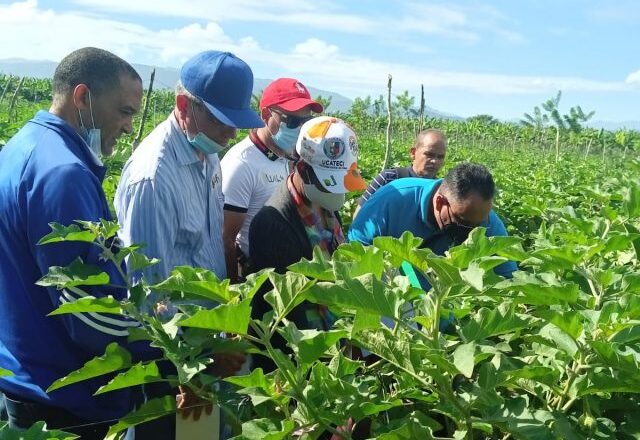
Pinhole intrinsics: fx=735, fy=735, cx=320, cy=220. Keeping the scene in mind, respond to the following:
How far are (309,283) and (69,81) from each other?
1.40 meters

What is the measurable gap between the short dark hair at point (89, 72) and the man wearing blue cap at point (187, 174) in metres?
0.32

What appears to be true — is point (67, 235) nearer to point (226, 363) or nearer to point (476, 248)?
point (226, 363)

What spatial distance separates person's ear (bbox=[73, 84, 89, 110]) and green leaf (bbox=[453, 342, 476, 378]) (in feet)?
5.30

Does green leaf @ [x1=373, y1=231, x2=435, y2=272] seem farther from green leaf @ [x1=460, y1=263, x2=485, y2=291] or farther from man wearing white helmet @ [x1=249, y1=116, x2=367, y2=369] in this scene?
man wearing white helmet @ [x1=249, y1=116, x2=367, y2=369]

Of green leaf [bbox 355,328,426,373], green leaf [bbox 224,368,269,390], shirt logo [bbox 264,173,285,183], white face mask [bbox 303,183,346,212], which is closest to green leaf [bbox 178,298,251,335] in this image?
green leaf [bbox 224,368,269,390]

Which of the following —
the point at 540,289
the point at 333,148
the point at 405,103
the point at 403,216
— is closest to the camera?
the point at 540,289

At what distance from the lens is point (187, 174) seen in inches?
107

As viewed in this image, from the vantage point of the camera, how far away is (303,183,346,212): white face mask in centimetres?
267

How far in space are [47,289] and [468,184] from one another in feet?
5.22

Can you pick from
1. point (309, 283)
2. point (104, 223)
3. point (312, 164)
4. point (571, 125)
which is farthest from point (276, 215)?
point (571, 125)

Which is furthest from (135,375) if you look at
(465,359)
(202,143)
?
(202,143)

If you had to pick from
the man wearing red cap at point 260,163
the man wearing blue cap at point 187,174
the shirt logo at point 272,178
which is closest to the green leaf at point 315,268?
the man wearing blue cap at point 187,174

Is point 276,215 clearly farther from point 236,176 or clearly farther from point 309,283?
Result: point 309,283

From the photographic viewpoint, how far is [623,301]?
134 cm
